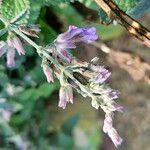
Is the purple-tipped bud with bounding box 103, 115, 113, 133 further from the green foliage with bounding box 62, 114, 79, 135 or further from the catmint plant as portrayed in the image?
the green foliage with bounding box 62, 114, 79, 135

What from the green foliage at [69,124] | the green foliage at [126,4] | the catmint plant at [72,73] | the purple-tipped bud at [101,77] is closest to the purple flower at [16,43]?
the catmint plant at [72,73]

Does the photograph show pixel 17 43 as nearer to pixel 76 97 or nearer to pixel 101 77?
pixel 101 77

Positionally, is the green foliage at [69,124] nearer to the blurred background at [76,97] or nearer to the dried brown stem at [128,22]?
the blurred background at [76,97]

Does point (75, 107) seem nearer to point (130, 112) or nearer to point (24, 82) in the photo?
point (130, 112)

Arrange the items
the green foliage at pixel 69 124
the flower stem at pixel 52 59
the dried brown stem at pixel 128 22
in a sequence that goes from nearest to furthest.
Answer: the flower stem at pixel 52 59 → the dried brown stem at pixel 128 22 → the green foliage at pixel 69 124

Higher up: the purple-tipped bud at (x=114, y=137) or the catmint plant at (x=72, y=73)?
the catmint plant at (x=72, y=73)

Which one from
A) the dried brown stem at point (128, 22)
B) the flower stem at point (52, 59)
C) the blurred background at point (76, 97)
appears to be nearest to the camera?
the flower stem at point (52, 59)

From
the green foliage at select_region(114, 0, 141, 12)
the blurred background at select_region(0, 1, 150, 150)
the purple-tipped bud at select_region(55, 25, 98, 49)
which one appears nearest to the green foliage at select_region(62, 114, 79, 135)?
the blurred background at select_region(0, 1, 150, 150)

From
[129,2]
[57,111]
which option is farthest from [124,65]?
[57,111]
